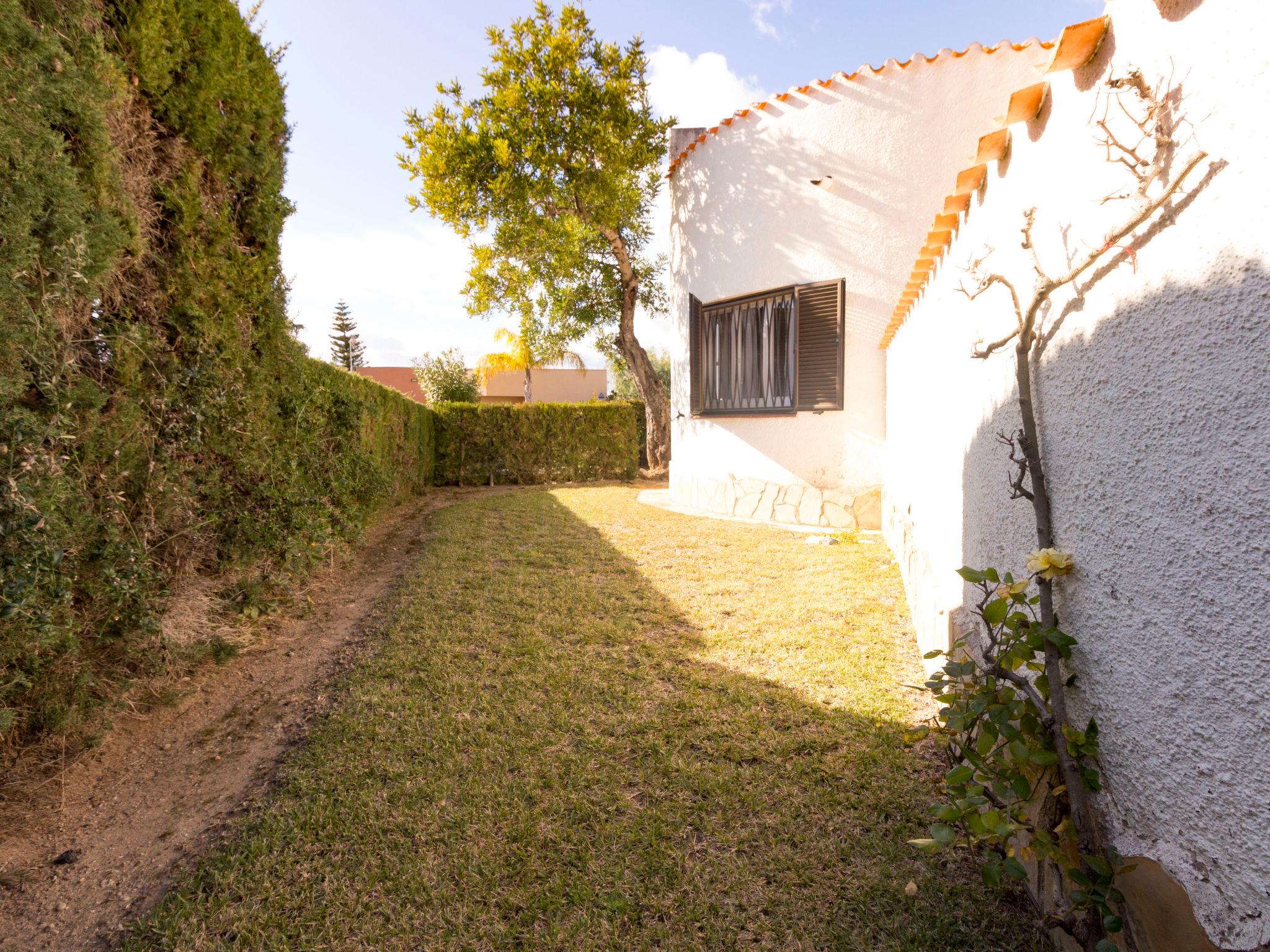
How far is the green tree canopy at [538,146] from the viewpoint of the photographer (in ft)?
37.1

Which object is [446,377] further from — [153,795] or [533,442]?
[153,795]

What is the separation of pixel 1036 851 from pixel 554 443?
13028 mm

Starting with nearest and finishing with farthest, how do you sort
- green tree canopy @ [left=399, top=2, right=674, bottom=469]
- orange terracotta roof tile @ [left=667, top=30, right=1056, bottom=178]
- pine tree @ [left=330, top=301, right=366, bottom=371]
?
orange terracotta roof tile @ [left=667, top=30, right=1056, bottom=178]
green tree canopy @ [left=399, top=2, right=674, bottom=469]
pine tree @ [left=330, top=301, right=366, bottom=371]

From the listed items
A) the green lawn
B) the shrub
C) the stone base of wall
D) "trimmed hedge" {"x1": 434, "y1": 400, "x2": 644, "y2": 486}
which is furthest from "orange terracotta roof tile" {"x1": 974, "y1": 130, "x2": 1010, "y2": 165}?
the shrub

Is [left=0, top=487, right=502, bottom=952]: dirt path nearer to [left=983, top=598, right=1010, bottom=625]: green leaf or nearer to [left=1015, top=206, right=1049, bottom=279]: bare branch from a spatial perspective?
[left=983, top=598, right=1010, bottom=625]: green leaf

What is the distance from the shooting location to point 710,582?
567 cm

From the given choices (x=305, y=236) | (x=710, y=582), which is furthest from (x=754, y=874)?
(x=305, y=236)

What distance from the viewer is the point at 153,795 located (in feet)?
8.87

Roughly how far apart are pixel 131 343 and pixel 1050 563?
13.4 ft

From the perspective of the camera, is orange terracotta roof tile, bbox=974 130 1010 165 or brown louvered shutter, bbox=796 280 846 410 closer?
orange terracotta roof tile, bbox=974 130 1010 165

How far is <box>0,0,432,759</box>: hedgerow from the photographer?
233cm

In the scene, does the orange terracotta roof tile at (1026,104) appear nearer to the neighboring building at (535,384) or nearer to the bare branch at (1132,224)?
the bare branch at (1132,224)

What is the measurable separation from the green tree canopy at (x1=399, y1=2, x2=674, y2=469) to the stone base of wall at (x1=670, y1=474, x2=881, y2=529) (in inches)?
250

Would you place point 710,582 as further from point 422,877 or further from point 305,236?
point 305,236
